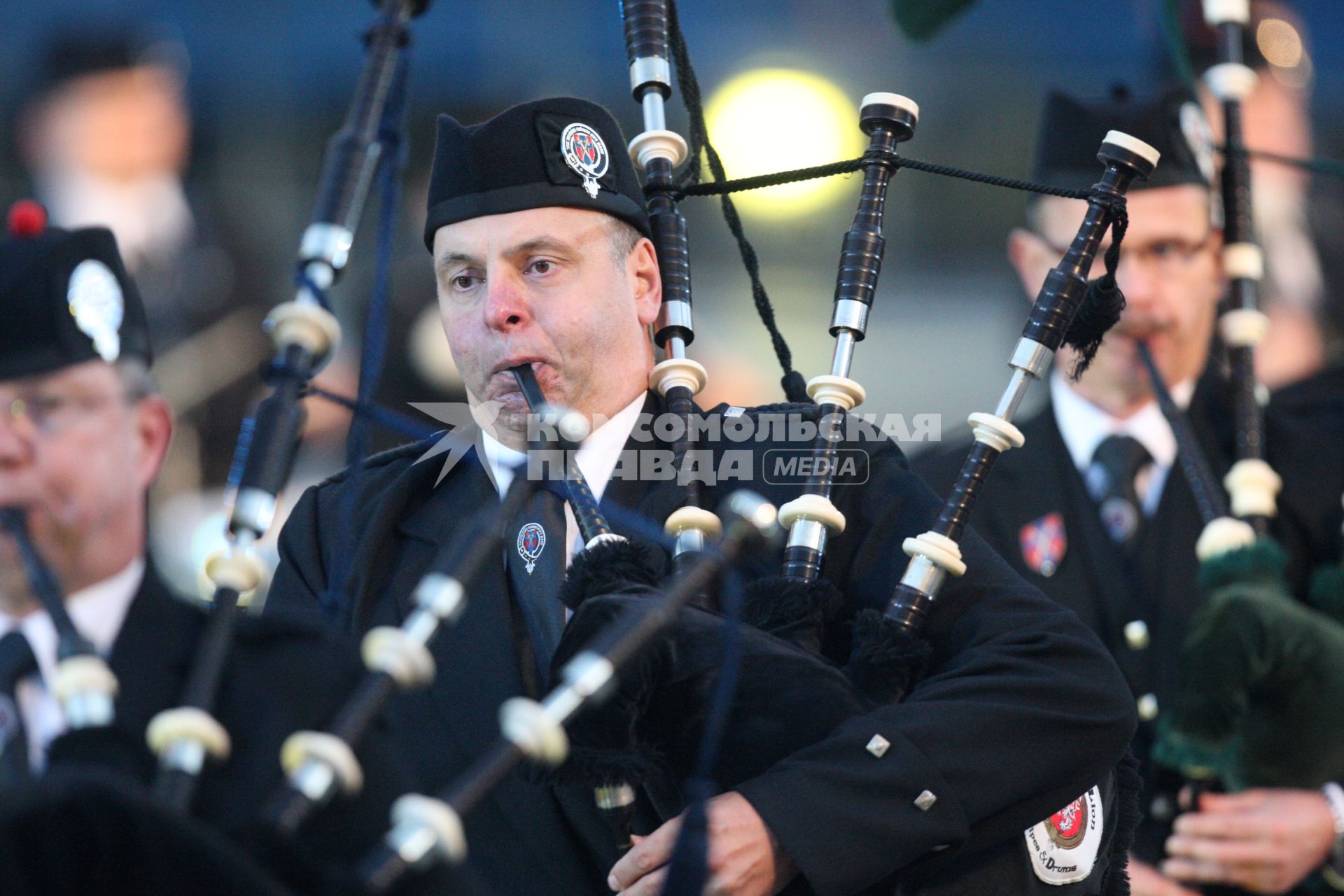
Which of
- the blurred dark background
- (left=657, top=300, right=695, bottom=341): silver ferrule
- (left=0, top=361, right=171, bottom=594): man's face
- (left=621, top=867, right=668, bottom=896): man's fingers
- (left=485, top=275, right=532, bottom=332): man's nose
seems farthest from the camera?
the blurred dark background

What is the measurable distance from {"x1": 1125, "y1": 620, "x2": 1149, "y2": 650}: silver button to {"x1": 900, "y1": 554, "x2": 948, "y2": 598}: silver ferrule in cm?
145

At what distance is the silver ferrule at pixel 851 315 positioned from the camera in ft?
8.46

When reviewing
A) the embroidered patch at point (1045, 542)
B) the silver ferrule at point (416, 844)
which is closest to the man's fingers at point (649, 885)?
the silver ferrule at point (416, 844)

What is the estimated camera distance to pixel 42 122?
20.2 ft

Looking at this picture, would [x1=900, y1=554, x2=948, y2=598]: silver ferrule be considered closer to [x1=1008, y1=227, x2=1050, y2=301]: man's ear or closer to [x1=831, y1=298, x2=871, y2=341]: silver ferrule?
[x1=831, y1=298, x2=871, y2=341]: silver ferrule

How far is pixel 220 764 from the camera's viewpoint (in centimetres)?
178

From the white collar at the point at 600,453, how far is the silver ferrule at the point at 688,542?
0.28 metres

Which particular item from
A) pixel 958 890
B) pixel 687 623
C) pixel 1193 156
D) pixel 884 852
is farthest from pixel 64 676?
pixel 1193 156

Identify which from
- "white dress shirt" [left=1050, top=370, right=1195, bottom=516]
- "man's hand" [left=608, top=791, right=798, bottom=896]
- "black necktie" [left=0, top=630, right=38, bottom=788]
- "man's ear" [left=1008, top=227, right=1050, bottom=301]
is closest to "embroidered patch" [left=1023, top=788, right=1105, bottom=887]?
"man's hand" [left=608, top=791, right=798, bottom=896]

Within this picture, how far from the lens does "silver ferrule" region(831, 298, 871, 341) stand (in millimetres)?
2578

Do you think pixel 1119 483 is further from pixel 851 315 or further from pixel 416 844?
pixel 416 844

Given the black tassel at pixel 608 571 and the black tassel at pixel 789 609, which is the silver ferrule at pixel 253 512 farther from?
the black tassel at pixel 789 609

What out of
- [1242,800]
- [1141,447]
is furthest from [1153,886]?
[1141,447]

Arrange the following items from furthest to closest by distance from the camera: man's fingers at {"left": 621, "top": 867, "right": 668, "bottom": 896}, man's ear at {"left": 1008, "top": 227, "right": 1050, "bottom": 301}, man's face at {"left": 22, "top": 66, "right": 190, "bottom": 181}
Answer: man's face at {"left": 22, "top": 66, "right": 190, "bottom": 181}
man's ear at {"left": 1008, "top": 227, "right": 1050, "bottom": 301}
man's fingers at {"left": 621, "top": 867, "right": 668, "bottom": 896}
